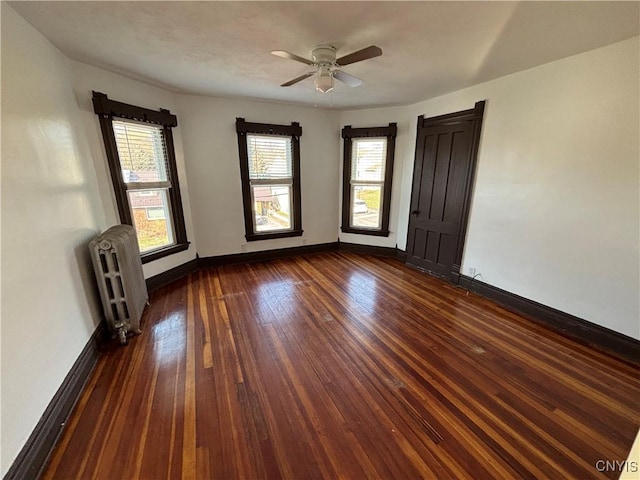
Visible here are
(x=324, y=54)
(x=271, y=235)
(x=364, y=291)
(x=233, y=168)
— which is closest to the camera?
(x=324, y=54)

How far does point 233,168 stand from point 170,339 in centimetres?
256

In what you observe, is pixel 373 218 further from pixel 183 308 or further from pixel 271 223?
pixel 183 308

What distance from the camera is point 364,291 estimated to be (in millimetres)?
3422

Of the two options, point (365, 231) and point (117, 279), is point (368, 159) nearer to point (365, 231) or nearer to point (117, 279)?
point (365, 231)

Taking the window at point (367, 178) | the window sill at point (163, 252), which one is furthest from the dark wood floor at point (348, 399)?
the window at point (367, 178)

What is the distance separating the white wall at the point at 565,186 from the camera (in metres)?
2.11

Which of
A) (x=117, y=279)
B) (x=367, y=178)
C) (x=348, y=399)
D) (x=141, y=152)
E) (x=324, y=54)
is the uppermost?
(x=324, y=54)

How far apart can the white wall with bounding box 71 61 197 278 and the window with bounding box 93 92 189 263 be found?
6 cm

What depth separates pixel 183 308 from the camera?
2.96m

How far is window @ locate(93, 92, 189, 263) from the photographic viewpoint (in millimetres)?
2789

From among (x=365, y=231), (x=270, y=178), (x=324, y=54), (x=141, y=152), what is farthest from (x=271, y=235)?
(x=324, y=54)

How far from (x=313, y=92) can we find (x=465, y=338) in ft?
11.0

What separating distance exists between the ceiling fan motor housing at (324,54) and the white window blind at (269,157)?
2.15 metres

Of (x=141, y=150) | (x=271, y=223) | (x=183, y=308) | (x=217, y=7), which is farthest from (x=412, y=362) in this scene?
(x=141, y=150)
